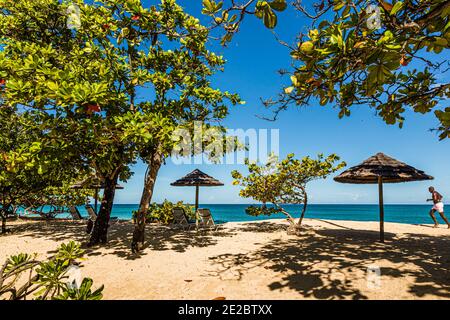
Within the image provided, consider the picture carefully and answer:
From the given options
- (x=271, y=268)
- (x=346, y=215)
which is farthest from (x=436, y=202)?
(x=346, y=215)

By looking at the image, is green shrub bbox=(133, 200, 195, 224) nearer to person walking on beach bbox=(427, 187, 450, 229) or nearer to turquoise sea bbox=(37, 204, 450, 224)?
turquoise sea bbox=(37, 204, 450, 224)

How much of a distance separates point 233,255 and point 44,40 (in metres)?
8.25

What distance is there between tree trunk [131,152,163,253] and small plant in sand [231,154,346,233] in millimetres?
4064

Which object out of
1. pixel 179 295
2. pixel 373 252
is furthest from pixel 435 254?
pixel 179 295

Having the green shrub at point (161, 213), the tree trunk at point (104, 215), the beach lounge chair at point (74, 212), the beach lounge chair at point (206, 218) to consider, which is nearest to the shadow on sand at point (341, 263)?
the beach lounge chair at point (206, 218)

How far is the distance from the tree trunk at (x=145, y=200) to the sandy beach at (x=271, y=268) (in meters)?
0.37

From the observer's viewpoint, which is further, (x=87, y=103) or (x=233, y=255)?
(x=233, y=255)

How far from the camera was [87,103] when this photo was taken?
411 cm

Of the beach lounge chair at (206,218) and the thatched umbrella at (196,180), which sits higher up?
the thatched umbrella at (196,180)

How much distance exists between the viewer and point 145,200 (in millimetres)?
6641

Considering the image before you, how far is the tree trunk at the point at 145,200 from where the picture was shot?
6.48 metres

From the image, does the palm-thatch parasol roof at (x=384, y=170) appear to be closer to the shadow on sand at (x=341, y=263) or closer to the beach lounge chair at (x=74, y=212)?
the shadow on sand at (x=341, y=263)

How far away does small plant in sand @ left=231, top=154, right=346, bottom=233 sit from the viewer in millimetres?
9391
